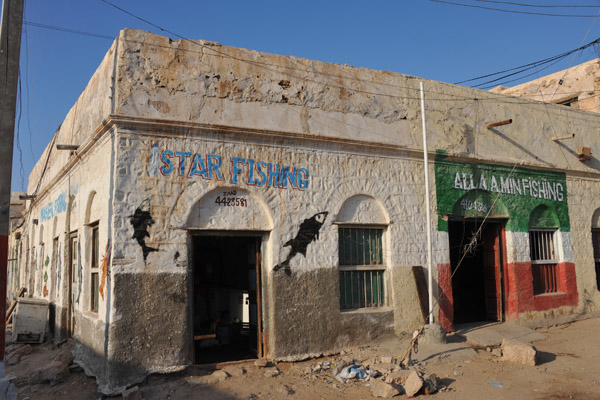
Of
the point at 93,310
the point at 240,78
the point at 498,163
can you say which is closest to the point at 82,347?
the point at 93,310

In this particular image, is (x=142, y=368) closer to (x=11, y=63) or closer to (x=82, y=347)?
(x=82, y=347)

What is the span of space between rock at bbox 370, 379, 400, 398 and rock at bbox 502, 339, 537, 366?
2799 millimetres

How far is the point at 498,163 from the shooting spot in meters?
11.5

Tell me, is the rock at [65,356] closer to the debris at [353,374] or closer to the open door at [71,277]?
the open door at [71,277]

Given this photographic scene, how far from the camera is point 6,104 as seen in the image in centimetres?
604

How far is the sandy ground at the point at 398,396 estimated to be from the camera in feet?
23.0

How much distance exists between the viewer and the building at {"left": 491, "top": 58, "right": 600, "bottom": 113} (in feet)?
57.1

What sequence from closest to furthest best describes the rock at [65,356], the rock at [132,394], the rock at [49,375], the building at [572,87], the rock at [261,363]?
the rock at [132,394] → the rock at [261,363] → the rock at [49,375] → the rock at [65,356] → the building at [572,87]

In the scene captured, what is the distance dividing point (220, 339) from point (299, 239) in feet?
10.5

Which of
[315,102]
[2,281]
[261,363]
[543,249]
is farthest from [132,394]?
[543,249]

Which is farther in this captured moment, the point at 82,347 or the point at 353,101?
the point at 353,101

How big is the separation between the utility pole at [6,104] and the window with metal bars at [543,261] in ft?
36.7

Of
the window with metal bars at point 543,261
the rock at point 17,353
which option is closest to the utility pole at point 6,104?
the rock at point 17,353

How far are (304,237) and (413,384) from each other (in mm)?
3038
